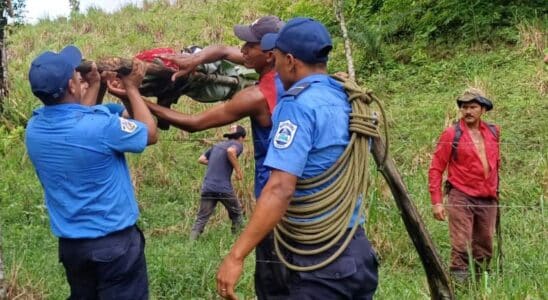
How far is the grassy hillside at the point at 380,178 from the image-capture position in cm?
525

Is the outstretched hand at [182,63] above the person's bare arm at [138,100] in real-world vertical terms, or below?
above

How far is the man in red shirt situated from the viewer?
5391 mm

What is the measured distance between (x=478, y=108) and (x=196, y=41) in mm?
9557

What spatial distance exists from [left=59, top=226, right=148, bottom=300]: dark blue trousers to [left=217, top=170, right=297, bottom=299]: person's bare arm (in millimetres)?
718

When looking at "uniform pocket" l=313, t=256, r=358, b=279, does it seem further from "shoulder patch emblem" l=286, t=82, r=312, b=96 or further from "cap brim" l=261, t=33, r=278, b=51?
"cap brim" l=261, t=33, r=278, b=51

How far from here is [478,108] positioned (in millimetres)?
5414

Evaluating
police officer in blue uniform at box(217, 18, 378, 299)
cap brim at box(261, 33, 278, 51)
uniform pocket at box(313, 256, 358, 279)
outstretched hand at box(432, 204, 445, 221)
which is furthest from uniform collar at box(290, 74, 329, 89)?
outstretched hand at box(432, 204, 445, 221)

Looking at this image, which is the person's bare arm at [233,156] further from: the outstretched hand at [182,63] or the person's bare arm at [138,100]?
the person's bare arm at [138,100]

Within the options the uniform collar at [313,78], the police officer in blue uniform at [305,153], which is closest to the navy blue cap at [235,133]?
the police officer in blue uniform at [305,153]

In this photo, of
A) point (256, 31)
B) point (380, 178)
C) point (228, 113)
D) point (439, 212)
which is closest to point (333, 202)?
point (228, 113)

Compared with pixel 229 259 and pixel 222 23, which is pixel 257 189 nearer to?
pixel 229 259

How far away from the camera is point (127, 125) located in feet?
10.6

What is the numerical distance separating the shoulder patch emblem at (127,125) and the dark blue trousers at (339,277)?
892mm

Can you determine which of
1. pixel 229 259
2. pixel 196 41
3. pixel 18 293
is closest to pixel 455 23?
pixel 196 41
